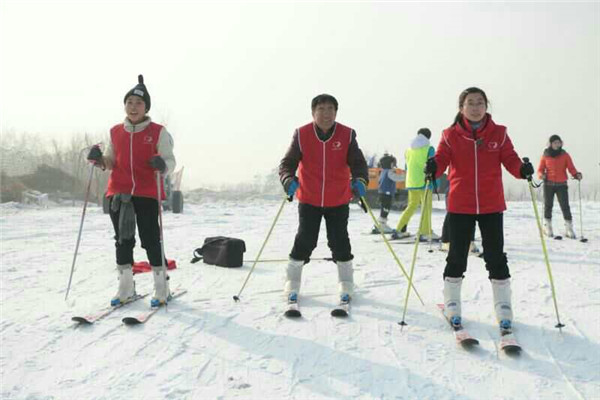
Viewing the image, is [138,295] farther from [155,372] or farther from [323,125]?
[323,125]

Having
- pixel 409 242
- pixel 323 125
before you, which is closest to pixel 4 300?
pixel 323 125

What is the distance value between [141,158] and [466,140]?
3.04 meters

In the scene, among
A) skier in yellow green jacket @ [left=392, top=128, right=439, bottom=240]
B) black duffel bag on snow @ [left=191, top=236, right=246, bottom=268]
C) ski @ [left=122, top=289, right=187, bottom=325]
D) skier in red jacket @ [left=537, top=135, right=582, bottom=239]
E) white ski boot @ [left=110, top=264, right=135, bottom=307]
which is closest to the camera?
ski @ [left=122, top=289, right=187, bottom=325]

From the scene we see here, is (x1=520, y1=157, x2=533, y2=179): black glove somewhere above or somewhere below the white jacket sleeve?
below

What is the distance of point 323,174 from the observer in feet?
15.0

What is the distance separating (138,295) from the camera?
16.8ft

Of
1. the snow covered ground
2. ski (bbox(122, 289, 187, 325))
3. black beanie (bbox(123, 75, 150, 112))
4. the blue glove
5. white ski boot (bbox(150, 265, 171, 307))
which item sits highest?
black beanie (bbox(123, 75, 150, 112))

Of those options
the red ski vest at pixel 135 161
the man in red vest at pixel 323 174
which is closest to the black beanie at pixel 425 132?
the man in red vest at pixel 323 174

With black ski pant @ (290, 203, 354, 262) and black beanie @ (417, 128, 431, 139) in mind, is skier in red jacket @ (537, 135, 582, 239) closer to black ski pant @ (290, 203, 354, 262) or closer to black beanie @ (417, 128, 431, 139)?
black beanie @ (417, 128, 431, 139)

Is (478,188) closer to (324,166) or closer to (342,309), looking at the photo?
(324,166)

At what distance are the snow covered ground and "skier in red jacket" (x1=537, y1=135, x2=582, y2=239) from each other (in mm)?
3606

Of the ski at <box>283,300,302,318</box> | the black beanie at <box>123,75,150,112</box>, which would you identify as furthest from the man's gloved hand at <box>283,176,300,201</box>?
the black beanie at <box>123,75,150,112</box>

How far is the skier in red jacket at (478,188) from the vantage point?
3914 millimetres

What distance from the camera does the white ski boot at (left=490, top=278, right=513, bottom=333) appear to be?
3885 millimetres
